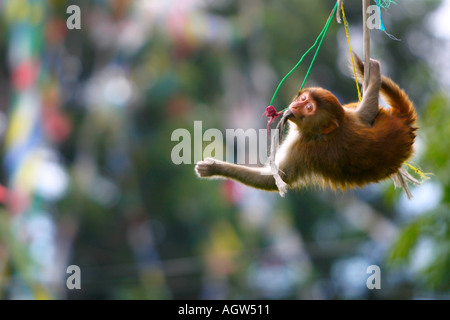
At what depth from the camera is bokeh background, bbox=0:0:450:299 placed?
45.5 ft

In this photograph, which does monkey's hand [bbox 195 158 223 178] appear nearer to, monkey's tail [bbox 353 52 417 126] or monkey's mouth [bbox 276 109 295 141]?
monkey's mouth [bbox 276 109 295 141]

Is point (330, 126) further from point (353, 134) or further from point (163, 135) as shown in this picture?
point (163, 135)

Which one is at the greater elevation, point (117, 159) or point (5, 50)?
point (5, 50)

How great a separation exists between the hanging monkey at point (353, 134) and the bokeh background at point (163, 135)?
409 inches

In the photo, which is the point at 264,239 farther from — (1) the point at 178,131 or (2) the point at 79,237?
(2) the point at 79,237

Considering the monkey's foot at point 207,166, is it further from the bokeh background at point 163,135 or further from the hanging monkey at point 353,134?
the bokeh background at point 163,135

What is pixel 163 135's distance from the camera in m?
14.9

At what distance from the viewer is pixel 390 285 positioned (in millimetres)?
16594

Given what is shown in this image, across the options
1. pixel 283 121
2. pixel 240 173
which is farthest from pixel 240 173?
pixel 283 121

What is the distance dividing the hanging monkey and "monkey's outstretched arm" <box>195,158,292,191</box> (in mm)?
248

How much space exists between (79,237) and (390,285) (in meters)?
8.54
